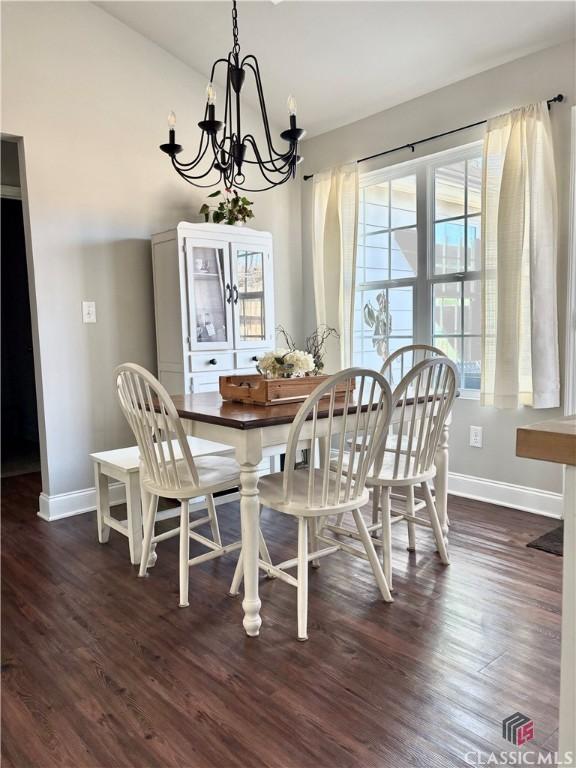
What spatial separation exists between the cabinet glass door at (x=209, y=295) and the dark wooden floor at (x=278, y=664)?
1.54 meters

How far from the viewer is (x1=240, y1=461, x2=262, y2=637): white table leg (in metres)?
2.01

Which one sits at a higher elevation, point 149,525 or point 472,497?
point 149,525

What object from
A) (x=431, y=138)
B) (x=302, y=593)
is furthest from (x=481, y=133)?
(x=302, y=593)

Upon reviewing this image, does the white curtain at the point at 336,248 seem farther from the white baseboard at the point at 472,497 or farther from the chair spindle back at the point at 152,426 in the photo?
the chair spindle back at the point at 152,426

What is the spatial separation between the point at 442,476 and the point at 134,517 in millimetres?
1516

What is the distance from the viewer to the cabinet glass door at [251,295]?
12.7 feet

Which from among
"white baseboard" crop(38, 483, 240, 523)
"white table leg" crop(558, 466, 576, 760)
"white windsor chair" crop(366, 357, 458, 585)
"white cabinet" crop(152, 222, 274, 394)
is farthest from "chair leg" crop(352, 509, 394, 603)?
"white cabinet" crop(152, 222, 274, 394)

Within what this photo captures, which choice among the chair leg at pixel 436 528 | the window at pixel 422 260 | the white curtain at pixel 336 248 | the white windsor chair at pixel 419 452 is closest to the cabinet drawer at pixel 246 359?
the white curtain at pixel 336 248

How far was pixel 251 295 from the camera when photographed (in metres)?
3.97

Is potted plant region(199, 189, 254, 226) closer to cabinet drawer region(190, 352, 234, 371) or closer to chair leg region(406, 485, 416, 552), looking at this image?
cabinet drawer region(190, 352, 234, 371)

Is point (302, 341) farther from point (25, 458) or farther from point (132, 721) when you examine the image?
point (132, 721)

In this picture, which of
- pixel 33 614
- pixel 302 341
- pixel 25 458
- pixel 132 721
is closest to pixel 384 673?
pixel 132 721

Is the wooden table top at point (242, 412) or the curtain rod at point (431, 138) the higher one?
the curtain rod at point (431, 138)

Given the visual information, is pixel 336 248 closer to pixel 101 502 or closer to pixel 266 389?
pixel 266 389
